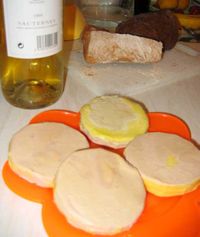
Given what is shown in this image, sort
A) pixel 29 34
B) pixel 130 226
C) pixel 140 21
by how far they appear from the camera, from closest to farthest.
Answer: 1. pixel 130 226
2. pixel 29 34
3. pixel 140 21

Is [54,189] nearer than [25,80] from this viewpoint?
Yes

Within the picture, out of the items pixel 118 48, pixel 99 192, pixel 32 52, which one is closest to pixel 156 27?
pixel 118 48

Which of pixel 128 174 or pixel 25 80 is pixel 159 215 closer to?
pixel 128 174

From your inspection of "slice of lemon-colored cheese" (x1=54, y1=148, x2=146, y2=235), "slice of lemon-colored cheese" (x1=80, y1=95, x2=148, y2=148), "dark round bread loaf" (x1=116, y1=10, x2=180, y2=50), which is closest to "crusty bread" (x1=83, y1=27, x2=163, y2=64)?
"dark round bread loaf" (x1=116, y1=10, x2=180, y2=50)

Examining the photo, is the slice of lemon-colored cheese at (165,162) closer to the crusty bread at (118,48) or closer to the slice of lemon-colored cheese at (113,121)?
the slice of lemon-colored cheese at (113,121)

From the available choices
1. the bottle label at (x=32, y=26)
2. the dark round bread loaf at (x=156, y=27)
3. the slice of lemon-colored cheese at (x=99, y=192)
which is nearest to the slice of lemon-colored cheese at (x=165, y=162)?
the slice of lemon-colored cheese at (x=99, y=192)

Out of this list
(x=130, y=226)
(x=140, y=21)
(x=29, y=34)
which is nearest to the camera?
(x=130, y=226)

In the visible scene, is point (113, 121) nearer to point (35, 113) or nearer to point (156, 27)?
point (35, 113)

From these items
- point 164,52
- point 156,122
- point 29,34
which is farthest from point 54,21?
point 164,52
